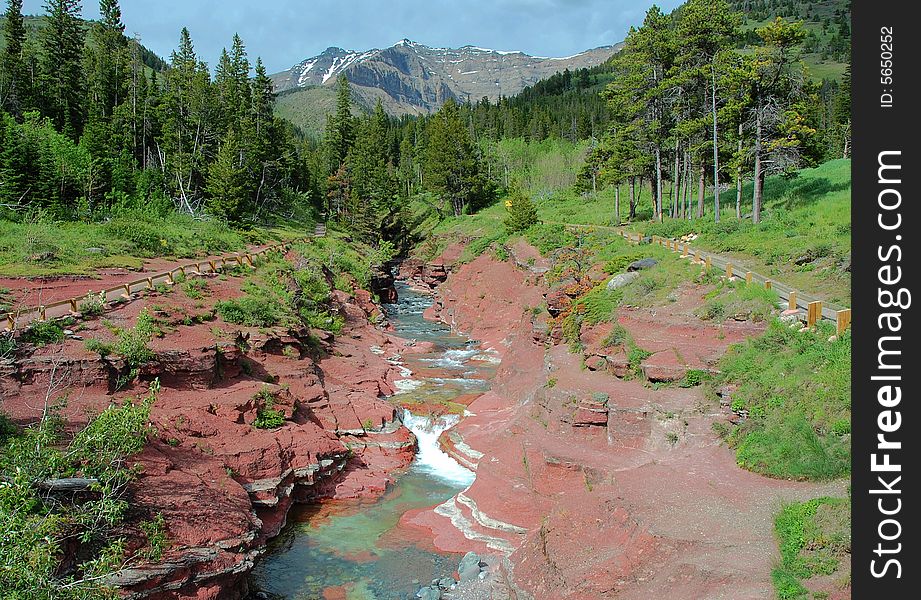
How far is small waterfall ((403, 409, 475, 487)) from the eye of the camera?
2448 centimetres

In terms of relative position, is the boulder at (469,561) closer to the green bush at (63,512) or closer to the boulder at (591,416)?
the boulder at (591,416)

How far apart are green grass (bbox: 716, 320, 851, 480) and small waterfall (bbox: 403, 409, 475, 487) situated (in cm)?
1038

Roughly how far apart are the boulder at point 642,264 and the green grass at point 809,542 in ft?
64.0

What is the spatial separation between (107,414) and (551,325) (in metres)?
22.6

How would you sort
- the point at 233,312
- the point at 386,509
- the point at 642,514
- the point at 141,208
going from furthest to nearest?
the point at 141,208 < the point at 233,312 < the point at 386,509 < the point at 642,514

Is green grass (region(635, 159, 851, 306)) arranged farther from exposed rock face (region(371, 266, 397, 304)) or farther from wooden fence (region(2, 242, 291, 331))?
wooden fence (region(2, 242, 291, 331))

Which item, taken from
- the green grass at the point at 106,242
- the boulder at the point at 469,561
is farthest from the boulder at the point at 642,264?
the green grass at the point at 106,242

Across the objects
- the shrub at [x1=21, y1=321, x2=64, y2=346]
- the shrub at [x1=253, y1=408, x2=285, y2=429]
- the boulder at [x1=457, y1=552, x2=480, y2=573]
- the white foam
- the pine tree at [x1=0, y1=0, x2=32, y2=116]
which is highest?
the pine tree at [x1=0, y1=0, x2=32, y2=116]

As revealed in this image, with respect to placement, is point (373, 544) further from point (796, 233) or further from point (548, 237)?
point (548, 237)

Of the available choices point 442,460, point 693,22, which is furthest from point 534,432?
point 693,22

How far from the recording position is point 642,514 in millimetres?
15281

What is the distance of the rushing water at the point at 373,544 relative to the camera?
17.5 meters

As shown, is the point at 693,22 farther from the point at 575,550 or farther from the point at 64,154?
the point at 64,154
